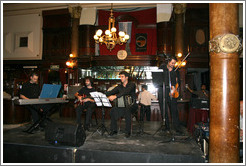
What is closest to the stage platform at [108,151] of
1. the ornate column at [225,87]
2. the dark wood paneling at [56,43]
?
the ornate column at [225,87]

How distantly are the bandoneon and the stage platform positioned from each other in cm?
80

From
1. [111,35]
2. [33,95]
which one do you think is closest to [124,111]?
[33,95]

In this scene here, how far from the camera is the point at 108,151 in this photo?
285 centimetres

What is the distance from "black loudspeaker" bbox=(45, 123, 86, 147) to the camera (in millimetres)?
2953

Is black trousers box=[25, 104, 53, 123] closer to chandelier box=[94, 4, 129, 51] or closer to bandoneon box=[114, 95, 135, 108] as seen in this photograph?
bandoneon box=[114, 95, 135, 108]

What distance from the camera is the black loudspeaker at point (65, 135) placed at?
295 cm

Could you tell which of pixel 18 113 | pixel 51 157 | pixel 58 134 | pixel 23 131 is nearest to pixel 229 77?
pixel 58 134

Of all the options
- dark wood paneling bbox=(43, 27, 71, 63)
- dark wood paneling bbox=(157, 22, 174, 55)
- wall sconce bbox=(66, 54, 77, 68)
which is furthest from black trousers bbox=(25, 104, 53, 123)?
dark wood paneling bbox=(157, 22, 174, 55)

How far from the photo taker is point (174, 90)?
3.74m

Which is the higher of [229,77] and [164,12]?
[164,12]

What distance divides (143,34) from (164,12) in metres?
1.69

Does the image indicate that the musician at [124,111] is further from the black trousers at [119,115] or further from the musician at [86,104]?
the musician at [86,104]

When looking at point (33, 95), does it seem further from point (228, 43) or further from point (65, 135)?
point (228, 43)

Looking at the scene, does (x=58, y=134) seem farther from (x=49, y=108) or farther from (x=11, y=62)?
(x=11, y=62)
